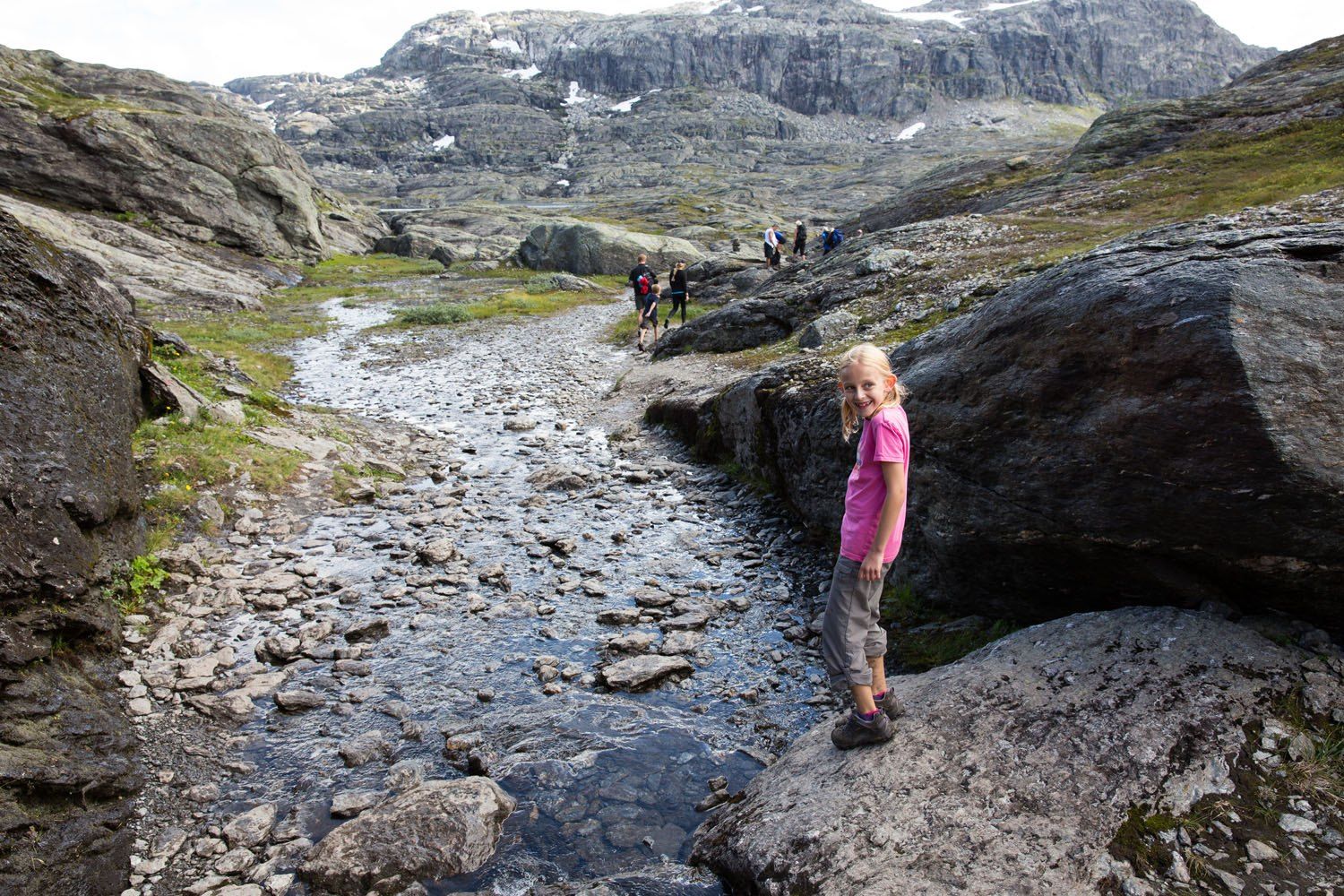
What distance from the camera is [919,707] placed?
6449 millimetres

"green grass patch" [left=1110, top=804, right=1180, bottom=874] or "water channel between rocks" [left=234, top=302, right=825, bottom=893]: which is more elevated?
"green grass patch" [left=1110, top=804, right=1180, bottom=874]

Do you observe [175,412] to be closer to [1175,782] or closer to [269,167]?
[1175,782]

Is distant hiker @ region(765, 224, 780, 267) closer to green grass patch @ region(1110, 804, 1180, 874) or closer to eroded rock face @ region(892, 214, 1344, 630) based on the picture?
eroded rock face @ region(892, 214, 1344, 630)

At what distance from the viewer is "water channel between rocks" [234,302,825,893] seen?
6664mm

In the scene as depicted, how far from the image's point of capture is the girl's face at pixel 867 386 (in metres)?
5.96

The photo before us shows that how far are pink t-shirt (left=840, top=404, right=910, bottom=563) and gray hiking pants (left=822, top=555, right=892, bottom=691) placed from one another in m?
0.19

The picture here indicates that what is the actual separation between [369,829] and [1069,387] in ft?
25.0

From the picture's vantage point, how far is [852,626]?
6160mm

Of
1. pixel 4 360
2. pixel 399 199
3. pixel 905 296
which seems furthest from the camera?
pixel 399 199

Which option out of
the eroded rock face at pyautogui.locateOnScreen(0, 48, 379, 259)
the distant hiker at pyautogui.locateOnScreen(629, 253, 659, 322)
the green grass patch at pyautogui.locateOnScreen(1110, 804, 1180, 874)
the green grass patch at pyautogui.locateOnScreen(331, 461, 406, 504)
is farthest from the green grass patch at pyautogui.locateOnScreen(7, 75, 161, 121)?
the green grass patch at pyautogui.locateOnScreen(1110, 804, 1180, 874)

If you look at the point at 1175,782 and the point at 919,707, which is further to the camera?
the point at 919,707

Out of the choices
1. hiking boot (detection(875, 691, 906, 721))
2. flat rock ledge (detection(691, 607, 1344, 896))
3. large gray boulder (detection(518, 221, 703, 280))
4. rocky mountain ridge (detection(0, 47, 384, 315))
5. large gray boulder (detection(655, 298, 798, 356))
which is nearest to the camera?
flat rock ledge (detection(691, 607, 1344, 896))

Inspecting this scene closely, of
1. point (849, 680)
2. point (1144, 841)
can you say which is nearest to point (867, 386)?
point (849, 680)

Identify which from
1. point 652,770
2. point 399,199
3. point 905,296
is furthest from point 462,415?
point 399,199
